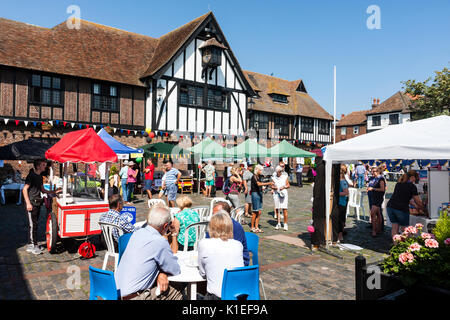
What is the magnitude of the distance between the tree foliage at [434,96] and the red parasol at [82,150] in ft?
77.2

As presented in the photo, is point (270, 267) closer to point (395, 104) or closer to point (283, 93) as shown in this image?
point (283, 93)

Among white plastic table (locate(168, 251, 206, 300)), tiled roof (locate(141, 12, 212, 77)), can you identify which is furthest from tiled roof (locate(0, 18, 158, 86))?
white plastic table (locate(168, 251, 206, 300))

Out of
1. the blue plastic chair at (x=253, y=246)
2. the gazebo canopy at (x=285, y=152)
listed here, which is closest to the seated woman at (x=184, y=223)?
the blue plastic chair at (x=253, y=246)

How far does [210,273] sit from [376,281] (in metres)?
2.01

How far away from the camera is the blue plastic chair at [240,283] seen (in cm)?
318

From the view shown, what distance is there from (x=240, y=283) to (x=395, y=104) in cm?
4957

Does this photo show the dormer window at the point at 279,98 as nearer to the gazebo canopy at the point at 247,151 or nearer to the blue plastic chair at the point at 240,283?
the gazebo canopy at the point at 247,151

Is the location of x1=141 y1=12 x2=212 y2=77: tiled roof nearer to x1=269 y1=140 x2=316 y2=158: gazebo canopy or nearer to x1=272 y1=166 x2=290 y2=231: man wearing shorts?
x1=269 y1=140 x2=316 y2=158: gazebo canopy

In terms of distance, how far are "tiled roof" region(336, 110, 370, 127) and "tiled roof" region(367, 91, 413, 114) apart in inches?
162

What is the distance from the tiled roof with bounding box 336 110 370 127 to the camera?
5284cm
